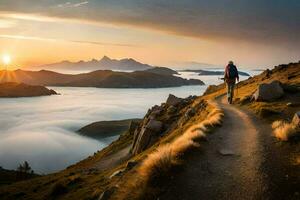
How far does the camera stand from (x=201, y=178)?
47.7ft

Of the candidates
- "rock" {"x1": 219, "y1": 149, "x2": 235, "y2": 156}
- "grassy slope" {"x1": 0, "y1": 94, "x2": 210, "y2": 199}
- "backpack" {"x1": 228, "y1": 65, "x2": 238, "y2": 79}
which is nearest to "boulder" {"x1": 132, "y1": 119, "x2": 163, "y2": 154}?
"grassy slope" {"x1": 0, "y1": 94, "x2": 210, "y2": 199}

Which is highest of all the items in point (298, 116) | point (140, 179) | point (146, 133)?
point (298, 116)

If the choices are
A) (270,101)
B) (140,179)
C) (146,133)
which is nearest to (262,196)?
(140,179)

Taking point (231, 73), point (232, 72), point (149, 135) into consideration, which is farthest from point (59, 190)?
point (232, 72)

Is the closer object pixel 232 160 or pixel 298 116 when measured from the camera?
pixel 232 160

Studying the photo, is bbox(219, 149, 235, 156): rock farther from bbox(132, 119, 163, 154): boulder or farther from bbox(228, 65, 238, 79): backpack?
bbox(132, 119, 163, 154): boulder

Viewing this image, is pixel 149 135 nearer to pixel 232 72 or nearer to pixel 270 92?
pixel 232 72

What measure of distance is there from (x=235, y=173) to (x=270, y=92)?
26.0 meters

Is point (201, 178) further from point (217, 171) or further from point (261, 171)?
point (261, 171)

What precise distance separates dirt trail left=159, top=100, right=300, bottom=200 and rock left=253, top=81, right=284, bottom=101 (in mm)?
18437

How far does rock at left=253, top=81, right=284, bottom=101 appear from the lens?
38.1 metres

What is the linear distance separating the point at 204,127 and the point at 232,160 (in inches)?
317

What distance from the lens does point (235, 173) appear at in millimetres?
14688

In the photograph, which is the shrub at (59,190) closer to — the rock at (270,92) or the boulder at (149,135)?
Result: the boulder at (149,135)
